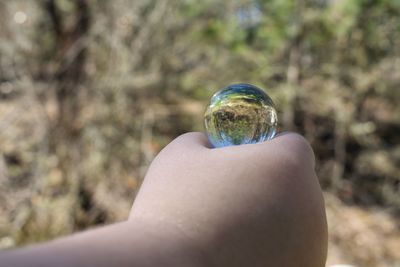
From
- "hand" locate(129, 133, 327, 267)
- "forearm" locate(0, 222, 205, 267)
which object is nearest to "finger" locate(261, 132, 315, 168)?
"hand" locate(129, 133, 327, 267)

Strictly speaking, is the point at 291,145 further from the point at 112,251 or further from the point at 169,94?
the point at 169,94

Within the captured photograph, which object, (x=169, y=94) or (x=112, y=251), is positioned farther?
(x=169, y=94)

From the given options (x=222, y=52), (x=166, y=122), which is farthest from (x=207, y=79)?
(x=166, y=122)

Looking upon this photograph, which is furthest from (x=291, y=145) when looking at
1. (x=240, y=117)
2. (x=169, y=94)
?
(x=169, y=94)

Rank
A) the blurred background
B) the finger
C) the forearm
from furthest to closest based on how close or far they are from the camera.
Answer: the blurred background, the finger, the forearm

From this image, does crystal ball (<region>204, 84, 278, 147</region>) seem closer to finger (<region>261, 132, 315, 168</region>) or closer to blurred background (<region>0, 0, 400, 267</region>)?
finger (<region>261, 132, 315, 168</region>)
